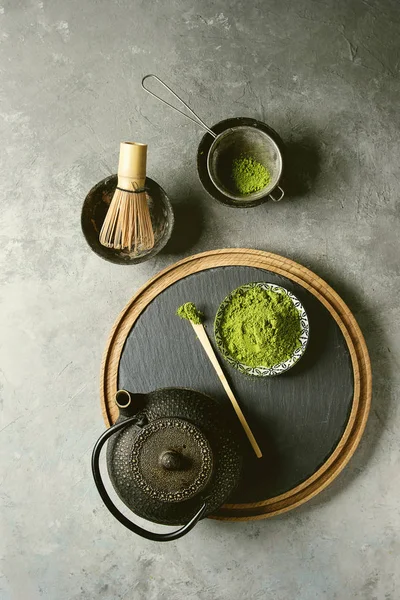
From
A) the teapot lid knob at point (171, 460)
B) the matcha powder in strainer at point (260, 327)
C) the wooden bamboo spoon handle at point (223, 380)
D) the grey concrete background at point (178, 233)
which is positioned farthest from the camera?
the grey concrete background at point (178, 233)

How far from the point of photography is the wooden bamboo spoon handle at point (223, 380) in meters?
1.93

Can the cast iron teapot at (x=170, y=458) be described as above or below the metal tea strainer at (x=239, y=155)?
below

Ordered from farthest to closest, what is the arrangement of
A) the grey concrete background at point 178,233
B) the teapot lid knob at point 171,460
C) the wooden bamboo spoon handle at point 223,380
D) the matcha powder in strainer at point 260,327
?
the grey concrete background at point 178,233 < the wooden bamboo spoon handle at point 223,380 < the matcha powder in strainer at point 260,327 < the teapot lid knob at point 171,460

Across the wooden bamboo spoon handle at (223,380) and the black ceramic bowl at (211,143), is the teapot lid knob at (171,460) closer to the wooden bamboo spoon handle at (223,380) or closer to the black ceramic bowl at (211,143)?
the wooden bamboo spoon handle at (223,380)

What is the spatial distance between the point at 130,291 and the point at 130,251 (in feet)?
0.58

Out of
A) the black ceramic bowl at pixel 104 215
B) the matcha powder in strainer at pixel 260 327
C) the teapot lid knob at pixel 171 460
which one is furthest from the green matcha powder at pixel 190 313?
the teapot lid knob at pixel 171 460

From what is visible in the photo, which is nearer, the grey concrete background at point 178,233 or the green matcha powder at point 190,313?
the green matcha powder at point 190,313

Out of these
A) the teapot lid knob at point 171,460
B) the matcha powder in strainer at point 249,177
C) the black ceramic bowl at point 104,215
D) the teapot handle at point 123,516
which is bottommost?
the teapot handle at point 123,516

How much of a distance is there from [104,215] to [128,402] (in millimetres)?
723

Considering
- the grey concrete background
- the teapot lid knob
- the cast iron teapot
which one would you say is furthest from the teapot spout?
the grey concrete background

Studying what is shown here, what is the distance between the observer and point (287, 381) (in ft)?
6.43

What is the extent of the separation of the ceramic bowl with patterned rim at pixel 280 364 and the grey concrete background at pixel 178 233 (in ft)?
0.82

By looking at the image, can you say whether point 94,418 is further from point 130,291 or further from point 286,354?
point 286,354

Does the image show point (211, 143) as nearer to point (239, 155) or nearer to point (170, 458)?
point (239, 155)
